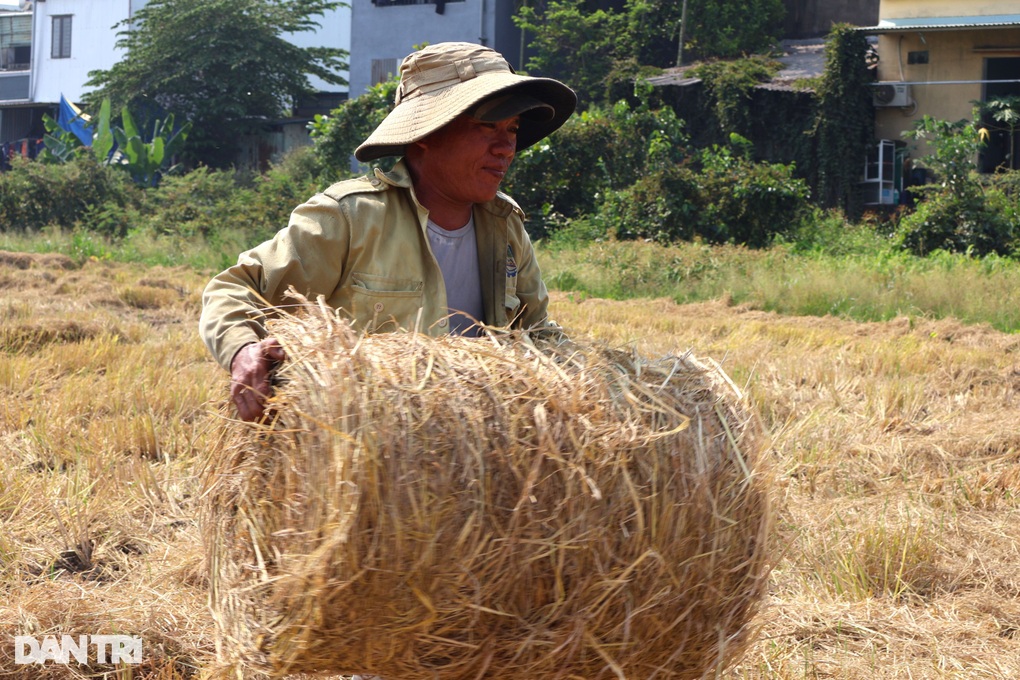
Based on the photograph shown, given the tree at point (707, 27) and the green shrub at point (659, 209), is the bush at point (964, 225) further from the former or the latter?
the tree at point (707, 27)

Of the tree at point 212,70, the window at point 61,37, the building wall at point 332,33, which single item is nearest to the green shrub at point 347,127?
the tree at point 212,70

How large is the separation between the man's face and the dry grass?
0.64 metres

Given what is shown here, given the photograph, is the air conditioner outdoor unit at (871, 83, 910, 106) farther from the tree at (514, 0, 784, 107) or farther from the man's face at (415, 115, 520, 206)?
the man's face at (415, 115, 520, 206)

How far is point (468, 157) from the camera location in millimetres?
2926

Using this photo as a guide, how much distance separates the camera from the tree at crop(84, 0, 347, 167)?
30797 mm

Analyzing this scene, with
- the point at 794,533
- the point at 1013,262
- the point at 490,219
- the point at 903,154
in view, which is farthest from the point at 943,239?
the point at 490,219

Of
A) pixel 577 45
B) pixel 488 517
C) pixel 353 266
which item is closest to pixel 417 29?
pixel 577 45

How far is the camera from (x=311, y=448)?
2084 millimetres

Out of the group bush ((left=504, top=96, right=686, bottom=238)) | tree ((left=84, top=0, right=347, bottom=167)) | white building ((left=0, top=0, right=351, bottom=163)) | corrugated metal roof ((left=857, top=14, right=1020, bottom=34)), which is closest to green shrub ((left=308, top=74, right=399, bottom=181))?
bush ((left=504, top=96, right=686, bottom=238))

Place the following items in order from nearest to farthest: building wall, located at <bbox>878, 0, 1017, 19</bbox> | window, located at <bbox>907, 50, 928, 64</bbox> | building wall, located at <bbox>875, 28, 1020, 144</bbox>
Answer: building wall, located at <bbox>878, 0, 1017, 19</bbox>, building wall, located at <bbox>875, 28, 1020, 144</bbox>, window, located at <bbox>907, 50, 928, 64</bbox>

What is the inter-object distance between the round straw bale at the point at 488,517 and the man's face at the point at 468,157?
0.75 m

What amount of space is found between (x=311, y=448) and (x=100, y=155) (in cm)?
2537

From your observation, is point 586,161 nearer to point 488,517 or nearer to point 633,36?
point 633,36

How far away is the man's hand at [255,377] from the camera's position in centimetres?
227
